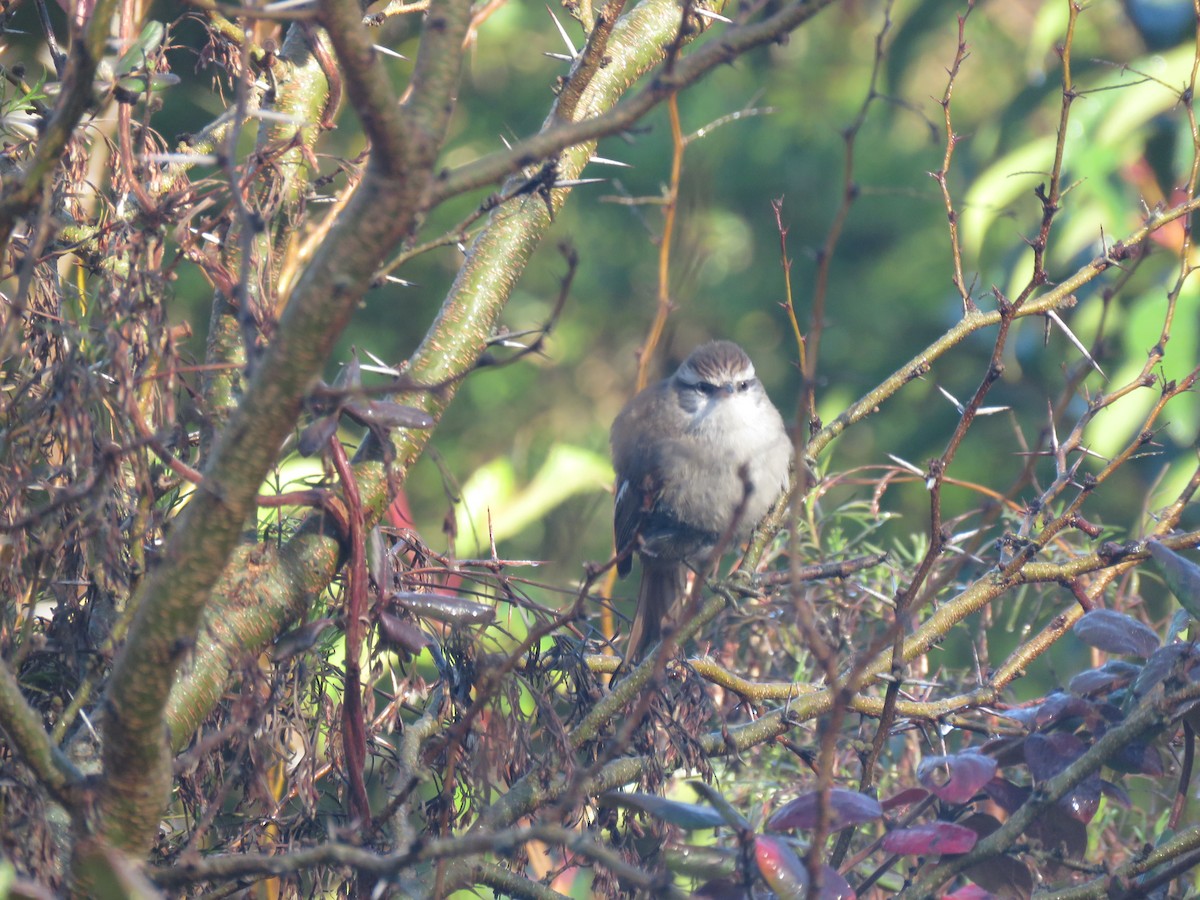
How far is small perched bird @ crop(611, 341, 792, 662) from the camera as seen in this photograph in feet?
11.2

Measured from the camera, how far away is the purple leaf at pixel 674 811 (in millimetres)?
1415

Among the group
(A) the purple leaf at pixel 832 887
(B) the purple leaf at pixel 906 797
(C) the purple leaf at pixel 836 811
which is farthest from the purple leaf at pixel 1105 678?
(A) the purple leaf at pixel 832 887

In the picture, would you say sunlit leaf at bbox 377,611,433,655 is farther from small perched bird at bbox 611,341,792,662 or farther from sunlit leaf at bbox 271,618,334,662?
small perched bird at bbox 611,341,792,662

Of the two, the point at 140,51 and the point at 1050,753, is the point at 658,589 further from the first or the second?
the point at 140,51

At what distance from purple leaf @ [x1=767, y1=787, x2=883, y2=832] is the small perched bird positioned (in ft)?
5.83

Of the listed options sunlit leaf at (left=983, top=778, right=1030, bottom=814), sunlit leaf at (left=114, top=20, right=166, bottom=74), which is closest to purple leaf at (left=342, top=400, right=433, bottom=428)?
sunlit leaf at (left=114, top=20, right=166, bottom=74)

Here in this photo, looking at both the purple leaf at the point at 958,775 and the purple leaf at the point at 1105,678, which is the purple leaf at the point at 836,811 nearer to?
the purple leaf at the point at 958,775

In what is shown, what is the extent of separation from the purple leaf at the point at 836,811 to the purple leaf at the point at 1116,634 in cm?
58

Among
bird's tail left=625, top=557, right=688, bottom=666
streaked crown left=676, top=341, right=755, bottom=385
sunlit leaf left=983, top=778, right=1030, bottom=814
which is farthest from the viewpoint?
streaked crown left=676, top=341, right=755, bottom=385

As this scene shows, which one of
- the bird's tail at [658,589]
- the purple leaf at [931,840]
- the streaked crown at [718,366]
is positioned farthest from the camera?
the streaked crown at [718,366]

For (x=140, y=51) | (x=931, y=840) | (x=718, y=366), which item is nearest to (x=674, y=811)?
(x=931, y=840)

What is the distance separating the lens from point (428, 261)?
7457mm

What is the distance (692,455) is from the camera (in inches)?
137

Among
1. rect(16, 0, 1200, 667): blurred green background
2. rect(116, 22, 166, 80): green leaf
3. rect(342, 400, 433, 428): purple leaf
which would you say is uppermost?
rect(116, 22, 166, 80): green leaf
